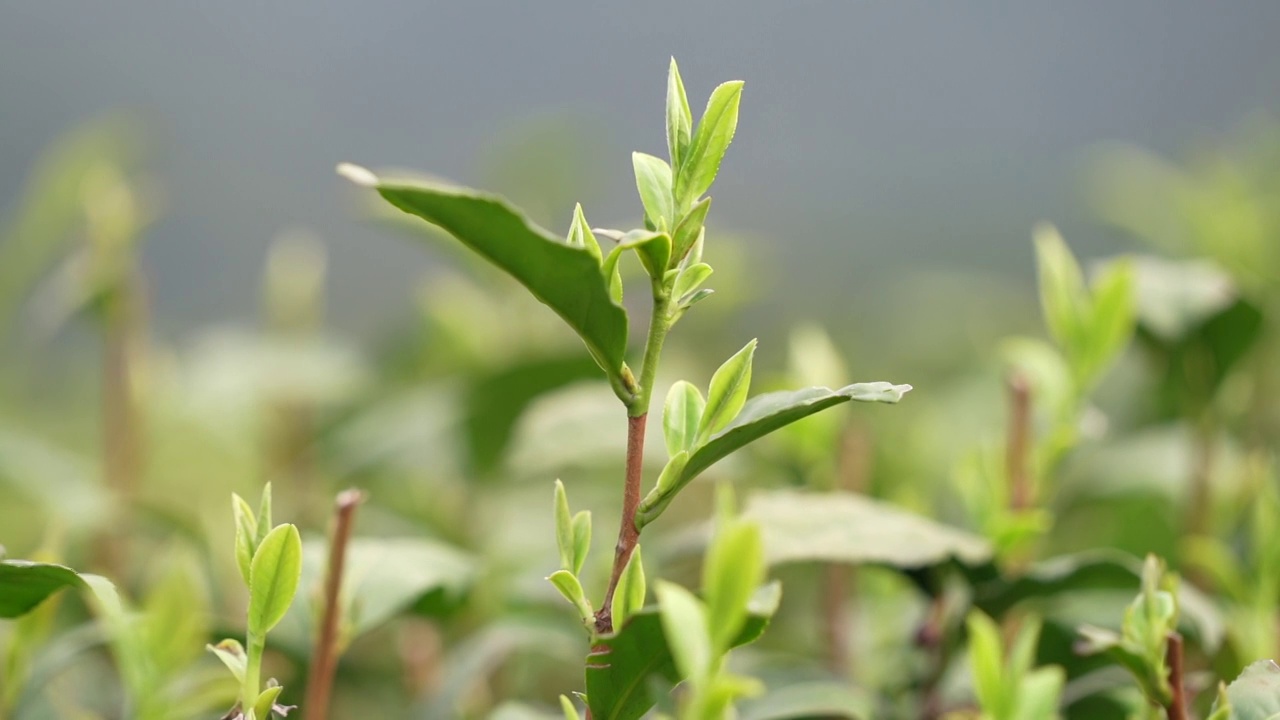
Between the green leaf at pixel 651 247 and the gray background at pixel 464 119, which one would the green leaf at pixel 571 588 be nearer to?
the green leaf at pixel 651 247

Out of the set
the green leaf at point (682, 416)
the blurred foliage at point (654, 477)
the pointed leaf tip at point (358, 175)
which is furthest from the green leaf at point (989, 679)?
the pointed leaf tip at point (358, 175)

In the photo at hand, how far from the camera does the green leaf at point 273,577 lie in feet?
0.89

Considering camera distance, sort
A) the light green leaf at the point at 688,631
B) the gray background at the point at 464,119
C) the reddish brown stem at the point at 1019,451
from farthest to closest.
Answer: the gray background at the point at 464,119 < the reddish brown stem at the point at 1019,451 < the light green leaf at the point at 688,631

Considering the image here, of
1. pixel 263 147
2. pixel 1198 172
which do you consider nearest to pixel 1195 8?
pixel 1198 172

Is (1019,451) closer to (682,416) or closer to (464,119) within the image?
(682,416)

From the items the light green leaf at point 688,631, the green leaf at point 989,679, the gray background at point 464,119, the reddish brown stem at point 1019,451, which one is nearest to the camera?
the light green leaf at point 688,631

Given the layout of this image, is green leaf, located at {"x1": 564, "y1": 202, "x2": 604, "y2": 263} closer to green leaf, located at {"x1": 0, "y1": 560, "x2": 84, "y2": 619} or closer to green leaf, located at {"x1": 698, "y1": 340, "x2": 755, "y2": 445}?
green leaf, located at {"x1": 698, "y1": 340, "x2": 755, "y2": 445}

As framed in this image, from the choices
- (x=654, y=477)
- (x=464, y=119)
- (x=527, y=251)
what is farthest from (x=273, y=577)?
(x=464, y=119)

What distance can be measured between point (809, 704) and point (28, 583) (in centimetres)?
23

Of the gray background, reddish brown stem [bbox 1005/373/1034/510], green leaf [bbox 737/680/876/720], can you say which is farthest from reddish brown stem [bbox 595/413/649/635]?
the gray background

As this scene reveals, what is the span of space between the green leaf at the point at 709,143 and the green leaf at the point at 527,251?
0.14 ft

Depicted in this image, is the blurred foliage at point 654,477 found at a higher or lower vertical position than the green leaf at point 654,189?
lower

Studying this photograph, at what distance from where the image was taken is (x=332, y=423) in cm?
78

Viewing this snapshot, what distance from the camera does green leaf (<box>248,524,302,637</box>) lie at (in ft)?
0.89
